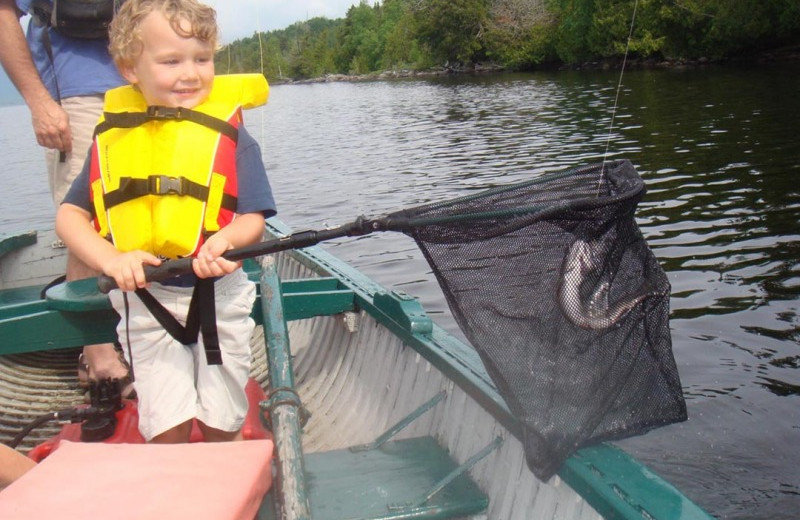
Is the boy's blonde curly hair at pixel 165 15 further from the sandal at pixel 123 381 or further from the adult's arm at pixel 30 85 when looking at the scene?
the sandal at pixel 123 381

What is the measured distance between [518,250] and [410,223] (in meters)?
0.36

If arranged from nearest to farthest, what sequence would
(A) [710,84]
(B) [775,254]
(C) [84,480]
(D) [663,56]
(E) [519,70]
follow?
(C) [84,480] → (B) [775,254] → (A) [710,84] → (D) [663,56] → (E) [519,70]

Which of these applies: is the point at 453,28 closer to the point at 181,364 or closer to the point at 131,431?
the point at 131,431

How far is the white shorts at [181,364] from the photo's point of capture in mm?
2875

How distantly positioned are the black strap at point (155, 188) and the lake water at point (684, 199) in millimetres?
2348

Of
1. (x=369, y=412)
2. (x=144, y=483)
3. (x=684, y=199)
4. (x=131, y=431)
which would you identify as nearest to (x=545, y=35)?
(x=684, y=199)

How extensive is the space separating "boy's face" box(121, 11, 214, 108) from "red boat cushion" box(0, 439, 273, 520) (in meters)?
1.27

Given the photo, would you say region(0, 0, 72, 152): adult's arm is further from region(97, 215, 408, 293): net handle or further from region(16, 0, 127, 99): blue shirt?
region(97, 215, 408, 293): net handle

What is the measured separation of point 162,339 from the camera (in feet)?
9.50

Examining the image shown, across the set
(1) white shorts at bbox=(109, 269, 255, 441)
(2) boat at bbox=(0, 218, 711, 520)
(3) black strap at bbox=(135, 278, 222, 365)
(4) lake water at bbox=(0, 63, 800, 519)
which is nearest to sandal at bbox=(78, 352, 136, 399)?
(2) boat at bbox=(0, 218, 711, 520)

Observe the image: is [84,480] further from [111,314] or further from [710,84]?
[710,84]

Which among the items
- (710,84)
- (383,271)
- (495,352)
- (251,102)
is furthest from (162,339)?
(710,84)

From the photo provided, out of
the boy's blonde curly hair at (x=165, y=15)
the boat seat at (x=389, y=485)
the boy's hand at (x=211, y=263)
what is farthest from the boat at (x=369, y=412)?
the boy's blonde curly hair at (x=165, y=15)

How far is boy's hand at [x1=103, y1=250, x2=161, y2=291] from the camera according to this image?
259 centimetres
